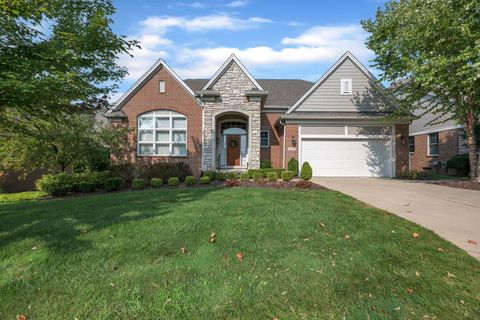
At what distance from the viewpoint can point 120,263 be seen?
3.76 meters

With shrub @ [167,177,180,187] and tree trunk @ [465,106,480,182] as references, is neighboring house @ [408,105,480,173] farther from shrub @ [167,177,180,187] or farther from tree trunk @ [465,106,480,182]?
shrub @ [167,177,180,187]

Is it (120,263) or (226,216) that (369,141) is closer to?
(226,216)

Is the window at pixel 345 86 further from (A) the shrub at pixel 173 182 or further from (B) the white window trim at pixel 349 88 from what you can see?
(A) the shrub at pixel 173 182

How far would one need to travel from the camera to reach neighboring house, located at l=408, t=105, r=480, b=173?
811 inches

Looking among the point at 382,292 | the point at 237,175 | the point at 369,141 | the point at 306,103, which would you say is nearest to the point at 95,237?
the point at 382,292

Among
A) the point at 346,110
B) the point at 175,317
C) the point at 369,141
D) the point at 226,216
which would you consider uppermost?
the point at 346,110

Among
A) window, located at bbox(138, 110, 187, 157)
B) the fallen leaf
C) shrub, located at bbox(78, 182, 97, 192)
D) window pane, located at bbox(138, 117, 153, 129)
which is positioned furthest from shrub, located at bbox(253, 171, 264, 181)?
the fallen leaf

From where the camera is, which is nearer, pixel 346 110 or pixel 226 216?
pixel 226 216

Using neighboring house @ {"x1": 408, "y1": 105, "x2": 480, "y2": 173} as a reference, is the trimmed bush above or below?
below

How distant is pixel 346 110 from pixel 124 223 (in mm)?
14905

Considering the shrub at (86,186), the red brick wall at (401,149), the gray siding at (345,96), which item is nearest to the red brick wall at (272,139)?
the gray siding at (345,96)

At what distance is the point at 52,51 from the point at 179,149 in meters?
10.9

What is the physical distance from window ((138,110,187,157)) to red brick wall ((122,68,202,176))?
0.26 metres

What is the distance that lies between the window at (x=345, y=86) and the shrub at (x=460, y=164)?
353 inches
